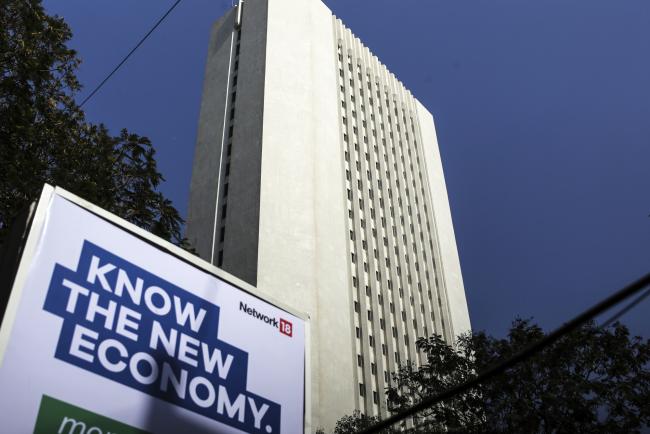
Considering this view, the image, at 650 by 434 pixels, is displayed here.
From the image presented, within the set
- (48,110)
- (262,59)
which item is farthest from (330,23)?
(48,110)

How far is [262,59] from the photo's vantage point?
56562 millimetres

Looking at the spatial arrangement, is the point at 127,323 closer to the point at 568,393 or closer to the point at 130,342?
the point at 130,342

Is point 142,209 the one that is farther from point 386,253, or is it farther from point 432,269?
point 432,269

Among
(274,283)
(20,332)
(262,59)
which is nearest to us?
(20,332)

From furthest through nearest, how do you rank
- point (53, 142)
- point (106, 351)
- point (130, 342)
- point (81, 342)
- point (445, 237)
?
1. point (445, 237)
2. point (53, 142)
3. point (130, 342)
4. point (106, 351)
5. point (81, 342)

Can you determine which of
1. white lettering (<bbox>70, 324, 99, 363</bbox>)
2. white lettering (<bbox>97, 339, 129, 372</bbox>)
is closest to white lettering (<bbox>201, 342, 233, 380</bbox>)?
white lettering (<bbox>97, 339, 129, 372</bbox>)

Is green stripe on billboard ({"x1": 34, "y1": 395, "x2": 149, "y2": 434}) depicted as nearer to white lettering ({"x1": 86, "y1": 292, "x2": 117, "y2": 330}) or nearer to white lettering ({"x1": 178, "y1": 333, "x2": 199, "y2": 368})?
white lettering ({"x1": 86, "y1": 292, "x2": 117, "y2": 330})

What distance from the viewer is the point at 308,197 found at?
50.6m

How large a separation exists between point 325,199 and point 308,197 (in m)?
2.56

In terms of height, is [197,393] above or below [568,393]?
below

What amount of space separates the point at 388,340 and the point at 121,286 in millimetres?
47295

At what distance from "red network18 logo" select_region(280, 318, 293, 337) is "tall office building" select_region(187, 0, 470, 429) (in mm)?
33308

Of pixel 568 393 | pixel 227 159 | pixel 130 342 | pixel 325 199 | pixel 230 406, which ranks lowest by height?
pixel 230 406

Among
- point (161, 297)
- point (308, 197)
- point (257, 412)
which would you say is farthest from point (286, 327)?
point (308, 197)
